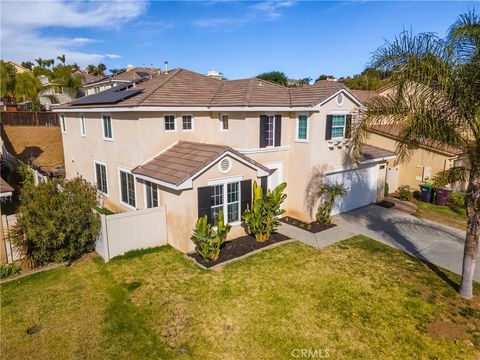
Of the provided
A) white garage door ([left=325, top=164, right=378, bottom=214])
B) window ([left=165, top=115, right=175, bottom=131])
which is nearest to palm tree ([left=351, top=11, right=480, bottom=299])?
white garage door ([left=325, top=164, right=378, bottom=214])

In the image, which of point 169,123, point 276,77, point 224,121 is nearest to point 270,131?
point 224,121

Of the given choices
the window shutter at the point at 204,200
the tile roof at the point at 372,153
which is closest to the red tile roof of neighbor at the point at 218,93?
the window shutter at the point at 204,200

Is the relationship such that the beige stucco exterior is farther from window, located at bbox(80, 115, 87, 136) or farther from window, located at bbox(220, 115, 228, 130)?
window, located at bbox(80, 115, 87, 136)

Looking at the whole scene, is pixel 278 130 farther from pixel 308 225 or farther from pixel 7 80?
pixel 7 80

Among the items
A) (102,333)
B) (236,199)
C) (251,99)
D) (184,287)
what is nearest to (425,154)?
(251,99)

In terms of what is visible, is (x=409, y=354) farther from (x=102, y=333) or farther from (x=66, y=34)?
(x=66, y=34)

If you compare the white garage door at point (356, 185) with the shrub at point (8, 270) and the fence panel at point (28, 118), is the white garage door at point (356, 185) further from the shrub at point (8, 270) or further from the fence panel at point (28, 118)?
the fence panel at point (28, 118)
